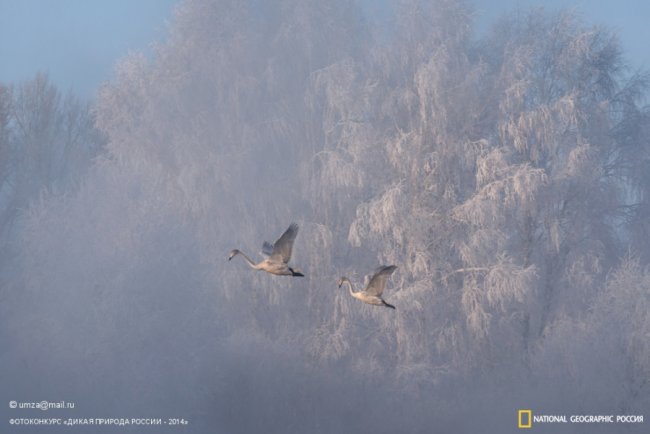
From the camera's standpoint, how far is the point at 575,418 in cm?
1855

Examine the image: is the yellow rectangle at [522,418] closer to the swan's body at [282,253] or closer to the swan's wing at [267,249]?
the swan's body at [282,253]

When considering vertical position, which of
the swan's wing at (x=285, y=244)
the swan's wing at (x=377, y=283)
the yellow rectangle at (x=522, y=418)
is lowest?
the yellow rectangle at (x=522, y=418)

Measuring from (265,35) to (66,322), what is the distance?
10287 millimetres

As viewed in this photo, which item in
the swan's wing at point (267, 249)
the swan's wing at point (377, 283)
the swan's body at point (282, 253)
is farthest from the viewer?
the swan's wing at point (377, 283)

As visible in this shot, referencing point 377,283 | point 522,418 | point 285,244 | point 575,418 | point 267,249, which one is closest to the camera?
point 285,244

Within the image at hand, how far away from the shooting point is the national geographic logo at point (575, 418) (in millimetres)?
17875

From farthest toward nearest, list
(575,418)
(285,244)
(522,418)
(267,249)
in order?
1. (522,418)
2. (575,418)
3. (267,249)
4. (285,244)

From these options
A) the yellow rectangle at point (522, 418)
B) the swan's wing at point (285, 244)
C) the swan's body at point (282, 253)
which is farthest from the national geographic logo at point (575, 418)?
the swan's wing at point (285, 244)

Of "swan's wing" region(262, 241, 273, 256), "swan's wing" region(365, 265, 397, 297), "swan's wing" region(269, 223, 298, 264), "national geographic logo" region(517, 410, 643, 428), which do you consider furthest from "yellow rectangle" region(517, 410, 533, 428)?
"swan's wing" region(269, 223, 298, 264)

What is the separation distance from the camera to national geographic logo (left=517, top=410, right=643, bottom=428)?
704 inches

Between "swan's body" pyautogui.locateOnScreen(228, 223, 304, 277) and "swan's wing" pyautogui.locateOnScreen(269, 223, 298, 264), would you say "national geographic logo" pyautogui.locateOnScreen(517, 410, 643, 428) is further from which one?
"swan's wing" pyautogui.locateOnScreen(269, 223, 298, 264)

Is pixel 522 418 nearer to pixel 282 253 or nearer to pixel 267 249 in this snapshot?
pixel 267 249

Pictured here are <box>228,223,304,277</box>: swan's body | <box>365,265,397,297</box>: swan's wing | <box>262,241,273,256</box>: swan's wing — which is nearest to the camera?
<box>228,223,304,277</box>: swan's body

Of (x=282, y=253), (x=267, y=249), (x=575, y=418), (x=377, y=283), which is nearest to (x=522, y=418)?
(x=575, y=418)
